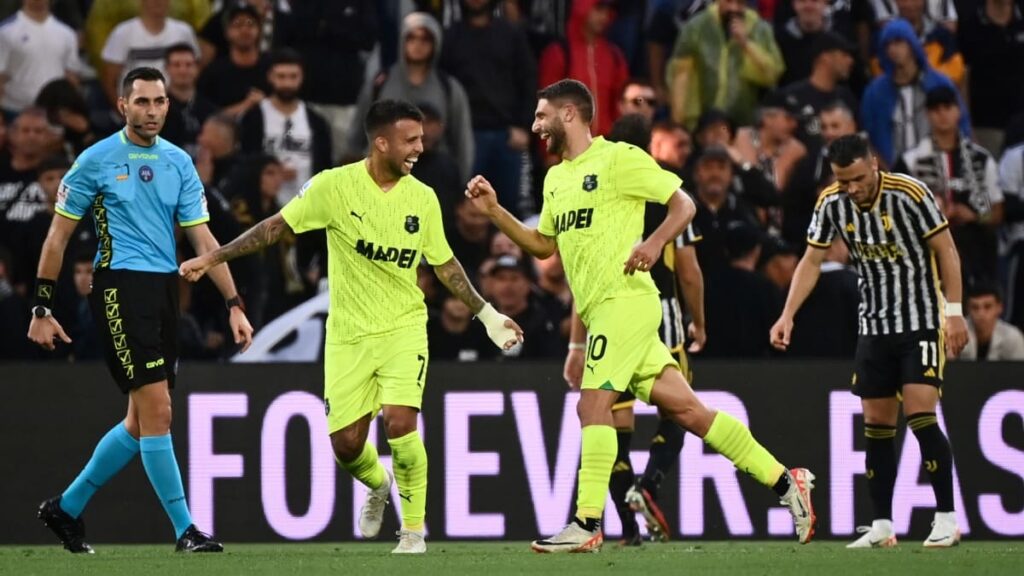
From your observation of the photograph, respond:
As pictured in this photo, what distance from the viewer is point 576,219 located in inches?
385

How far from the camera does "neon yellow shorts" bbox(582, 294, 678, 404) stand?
9555 mm

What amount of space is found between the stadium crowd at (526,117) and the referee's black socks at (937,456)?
326cm

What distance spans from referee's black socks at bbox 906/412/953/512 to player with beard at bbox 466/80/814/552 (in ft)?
2.73

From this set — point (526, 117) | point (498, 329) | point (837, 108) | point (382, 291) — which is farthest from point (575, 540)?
point (526, 117)

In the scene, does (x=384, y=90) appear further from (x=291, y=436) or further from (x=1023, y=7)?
(x=1023, y=7)

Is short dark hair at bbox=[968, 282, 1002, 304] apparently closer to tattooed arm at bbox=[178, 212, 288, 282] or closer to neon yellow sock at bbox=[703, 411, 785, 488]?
neon yellow sock at bbox=[703, 411, 785, 488]

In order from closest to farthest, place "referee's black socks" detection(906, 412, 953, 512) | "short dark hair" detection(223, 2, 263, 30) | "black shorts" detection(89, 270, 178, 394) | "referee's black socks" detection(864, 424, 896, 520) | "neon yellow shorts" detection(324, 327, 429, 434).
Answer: "neon yellow shorts" detection(324, 327, 429, 434)
"black shorts" detection(89, 270, 178, 394)
"referee's black socks" detection(906, 412, 953, 512)
"referee's black socks" detection(864, 424, 896, 520)
"short dark hair" detection(223, 2, 263, 30)

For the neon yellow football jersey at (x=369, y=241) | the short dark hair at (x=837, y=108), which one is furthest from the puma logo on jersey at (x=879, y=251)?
the short dark hair at (x=837, y=108)

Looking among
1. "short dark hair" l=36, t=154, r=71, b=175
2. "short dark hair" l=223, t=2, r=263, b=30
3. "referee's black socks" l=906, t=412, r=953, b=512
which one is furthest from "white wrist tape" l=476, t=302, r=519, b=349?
"short dark hair" l=223, t=2, r=263, b=30

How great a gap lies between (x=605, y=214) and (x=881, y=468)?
225cm

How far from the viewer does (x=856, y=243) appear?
1047cm

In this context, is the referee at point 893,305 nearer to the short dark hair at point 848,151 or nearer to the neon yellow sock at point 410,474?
the short dark hair at point 848,151

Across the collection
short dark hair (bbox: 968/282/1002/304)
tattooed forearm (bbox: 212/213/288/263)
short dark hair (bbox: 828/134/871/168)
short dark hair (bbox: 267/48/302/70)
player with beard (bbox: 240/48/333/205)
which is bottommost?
short dark hair (bbox: 968/282/1002/304)

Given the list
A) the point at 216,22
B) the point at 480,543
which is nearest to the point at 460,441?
the point at 480,543
